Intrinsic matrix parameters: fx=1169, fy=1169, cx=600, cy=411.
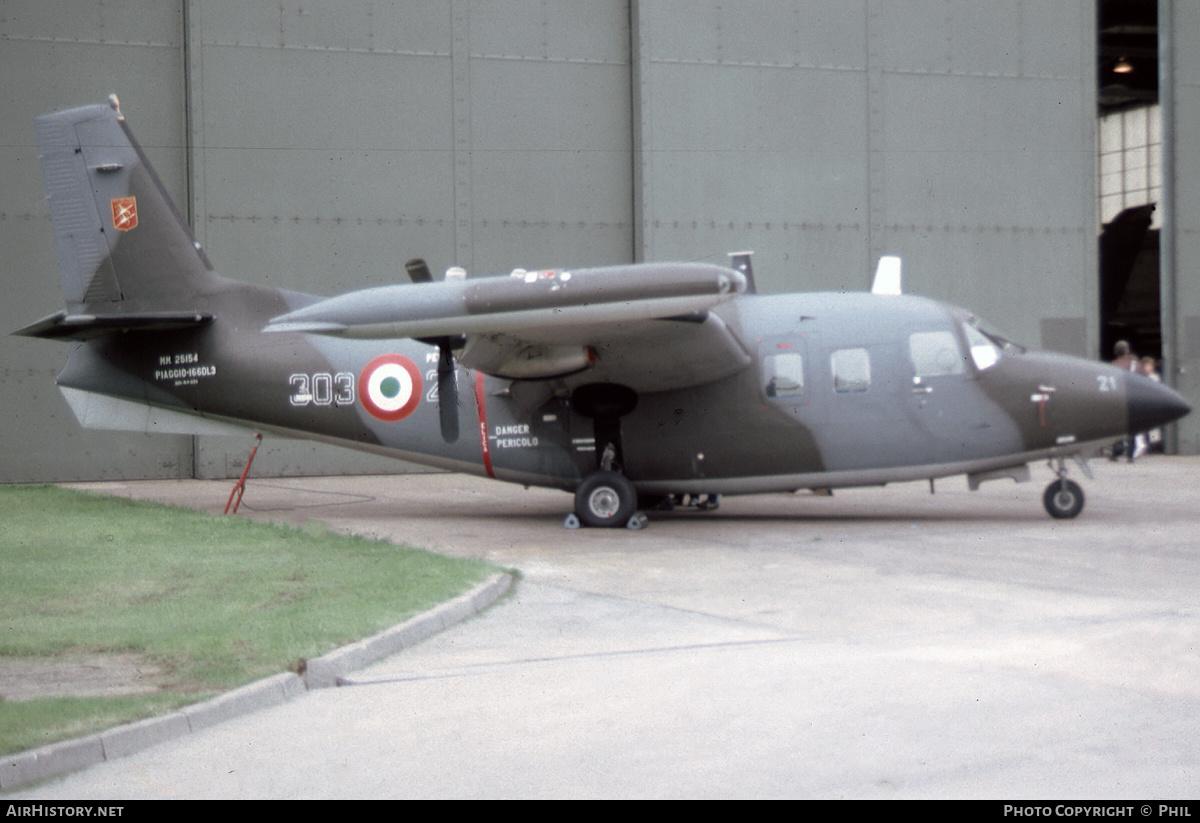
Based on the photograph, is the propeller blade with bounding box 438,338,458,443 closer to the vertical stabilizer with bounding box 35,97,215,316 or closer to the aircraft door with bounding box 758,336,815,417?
the aircraft door with bounding box 758,336,815,417

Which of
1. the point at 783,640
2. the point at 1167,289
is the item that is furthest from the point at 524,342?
the point at 1167,289

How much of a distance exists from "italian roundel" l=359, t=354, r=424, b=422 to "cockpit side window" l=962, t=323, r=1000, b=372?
6591 millimetres

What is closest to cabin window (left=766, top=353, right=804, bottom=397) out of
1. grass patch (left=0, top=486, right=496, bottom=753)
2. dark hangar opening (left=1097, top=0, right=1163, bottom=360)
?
grass patch (left=0, top=486, right=496, bottom=753)

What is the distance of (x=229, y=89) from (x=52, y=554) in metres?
12.2

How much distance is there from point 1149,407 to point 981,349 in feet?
6.41

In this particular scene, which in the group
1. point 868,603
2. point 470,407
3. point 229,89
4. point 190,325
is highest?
point 229,89

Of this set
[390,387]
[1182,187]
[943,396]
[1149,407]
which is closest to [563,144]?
[390,387]

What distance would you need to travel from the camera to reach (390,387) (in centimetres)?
1445

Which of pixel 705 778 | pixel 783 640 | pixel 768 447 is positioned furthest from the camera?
pixel 768 447

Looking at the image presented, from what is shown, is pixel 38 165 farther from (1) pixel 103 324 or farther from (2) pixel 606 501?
(2) pixel 606 501

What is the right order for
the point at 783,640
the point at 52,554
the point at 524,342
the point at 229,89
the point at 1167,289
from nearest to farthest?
the point at 783,640
the point at 52,554
the point at 524,342
the point at 229,89
the point at 1167,289

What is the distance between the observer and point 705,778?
15.2ft

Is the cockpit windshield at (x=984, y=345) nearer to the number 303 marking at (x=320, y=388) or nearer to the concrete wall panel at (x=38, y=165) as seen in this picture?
the number 303 marking at (x=320, y=388)

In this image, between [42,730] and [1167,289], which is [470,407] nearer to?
[42,730]
